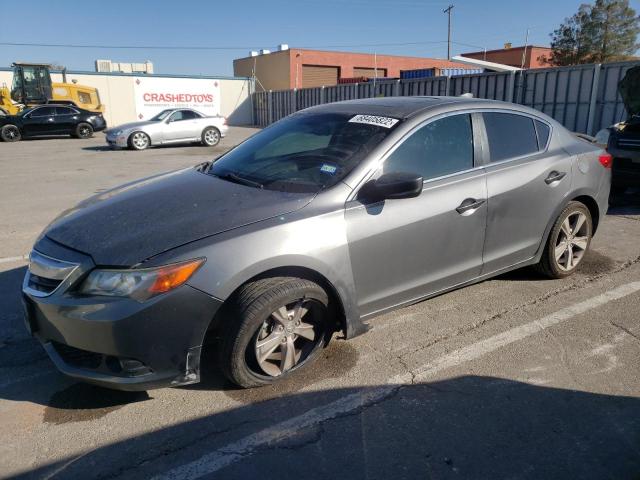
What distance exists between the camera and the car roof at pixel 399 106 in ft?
11.8

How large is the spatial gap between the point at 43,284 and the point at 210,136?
17440 millimetres

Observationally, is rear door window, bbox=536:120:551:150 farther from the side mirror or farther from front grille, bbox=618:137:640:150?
front grille, bbox=618:137:640:150

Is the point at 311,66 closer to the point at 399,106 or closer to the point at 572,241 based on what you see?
the point at 572,241

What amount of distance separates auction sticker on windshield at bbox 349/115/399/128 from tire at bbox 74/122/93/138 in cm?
2275

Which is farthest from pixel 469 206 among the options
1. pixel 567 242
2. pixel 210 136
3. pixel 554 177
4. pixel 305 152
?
pixel 210 136

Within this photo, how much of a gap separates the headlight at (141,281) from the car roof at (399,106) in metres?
1.84

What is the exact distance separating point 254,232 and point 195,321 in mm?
555

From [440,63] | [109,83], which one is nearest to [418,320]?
[109,83]

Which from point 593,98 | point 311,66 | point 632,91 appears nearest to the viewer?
point 632,91

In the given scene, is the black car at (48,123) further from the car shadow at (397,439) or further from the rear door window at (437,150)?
the car shadow at (397,439)

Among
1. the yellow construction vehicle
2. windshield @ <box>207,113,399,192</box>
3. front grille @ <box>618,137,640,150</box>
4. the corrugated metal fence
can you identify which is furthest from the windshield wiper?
the yellow construction vehicle

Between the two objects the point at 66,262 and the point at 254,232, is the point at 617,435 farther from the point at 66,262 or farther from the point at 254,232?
the point at 66,262

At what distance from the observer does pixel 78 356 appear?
2701mm

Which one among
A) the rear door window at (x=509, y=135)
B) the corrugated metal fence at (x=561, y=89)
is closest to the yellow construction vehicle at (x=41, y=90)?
the corrugated metal fence at (x=561, y=89)
